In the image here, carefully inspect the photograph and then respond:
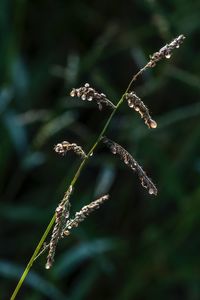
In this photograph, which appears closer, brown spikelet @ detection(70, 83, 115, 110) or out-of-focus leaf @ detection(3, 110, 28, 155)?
brown spikelet @ detection(70, 83, 115, 110)

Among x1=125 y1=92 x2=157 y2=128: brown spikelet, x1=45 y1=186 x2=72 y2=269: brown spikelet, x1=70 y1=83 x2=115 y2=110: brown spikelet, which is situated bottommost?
x1=45 y1=186 x2=72 y2=269: brown spikelet

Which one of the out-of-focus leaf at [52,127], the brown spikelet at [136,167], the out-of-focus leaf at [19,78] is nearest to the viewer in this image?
the brown spikelet at [136,167]

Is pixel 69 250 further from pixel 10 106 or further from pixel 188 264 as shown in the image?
pixel 10 106

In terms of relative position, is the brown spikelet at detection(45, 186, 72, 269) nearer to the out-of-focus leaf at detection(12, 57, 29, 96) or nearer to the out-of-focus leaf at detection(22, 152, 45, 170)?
the out-of-focus leaf at detection(22, 152, 45, 170)

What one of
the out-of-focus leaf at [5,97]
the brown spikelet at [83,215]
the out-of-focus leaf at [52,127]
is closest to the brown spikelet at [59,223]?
the brown spikelet at [83,215]

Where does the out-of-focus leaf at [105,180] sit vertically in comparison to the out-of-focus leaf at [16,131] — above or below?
below

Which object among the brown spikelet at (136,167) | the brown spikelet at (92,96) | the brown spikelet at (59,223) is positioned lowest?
the brown spikelet at (59,223)

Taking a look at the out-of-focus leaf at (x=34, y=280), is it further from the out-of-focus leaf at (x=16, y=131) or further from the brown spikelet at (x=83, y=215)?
the brown spikelet at (x=83, y=215)

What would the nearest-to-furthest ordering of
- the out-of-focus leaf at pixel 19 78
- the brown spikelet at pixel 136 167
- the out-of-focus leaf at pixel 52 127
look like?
the brown spikelet at pixel 136 167 < the out-of-focus leaf at pixel 52 127 < the out-of-focus leaf at pixel 19 78

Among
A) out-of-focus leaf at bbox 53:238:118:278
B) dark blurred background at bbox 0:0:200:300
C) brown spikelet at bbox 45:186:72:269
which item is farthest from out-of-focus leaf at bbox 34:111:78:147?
brown spikelet at bbox 45:186:72:269
